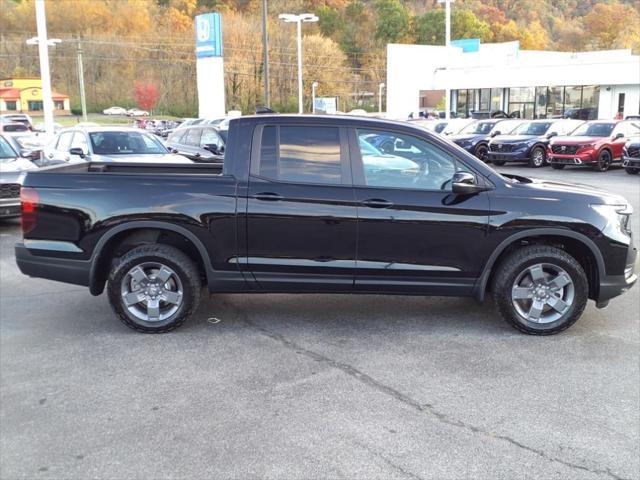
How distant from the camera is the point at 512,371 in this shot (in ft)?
15.8

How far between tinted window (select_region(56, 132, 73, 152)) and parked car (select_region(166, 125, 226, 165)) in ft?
9.84

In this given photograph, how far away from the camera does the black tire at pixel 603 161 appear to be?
804 inches

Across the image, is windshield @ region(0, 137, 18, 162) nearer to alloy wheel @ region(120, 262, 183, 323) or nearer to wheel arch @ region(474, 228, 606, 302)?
alloy wheel @ region(120, 262, 183, 323)

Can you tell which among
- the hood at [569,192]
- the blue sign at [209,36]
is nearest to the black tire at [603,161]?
the hood at [569,192]

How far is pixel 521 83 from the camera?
41.8 metres

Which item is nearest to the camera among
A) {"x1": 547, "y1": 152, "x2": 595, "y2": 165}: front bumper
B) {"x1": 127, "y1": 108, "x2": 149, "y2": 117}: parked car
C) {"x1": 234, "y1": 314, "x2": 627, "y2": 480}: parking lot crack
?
{"x1": 234, "y1": 314, "x2": 627, "y2": 480}: parking lot crack

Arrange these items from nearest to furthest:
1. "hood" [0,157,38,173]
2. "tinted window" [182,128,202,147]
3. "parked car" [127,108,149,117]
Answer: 1. "hood" [0,157,38,173]
2. "tinted window" [182,128,202,147]
3. "parked car" [127,108,149,117]

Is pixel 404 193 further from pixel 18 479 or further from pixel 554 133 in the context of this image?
pixel 554 133

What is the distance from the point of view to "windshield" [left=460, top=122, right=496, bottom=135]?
2643cm

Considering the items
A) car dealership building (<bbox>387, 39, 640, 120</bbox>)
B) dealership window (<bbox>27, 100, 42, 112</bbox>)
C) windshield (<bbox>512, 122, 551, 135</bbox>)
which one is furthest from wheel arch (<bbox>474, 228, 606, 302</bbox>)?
dealership window (<bbox>27, 100, 42, 112</bbox>)

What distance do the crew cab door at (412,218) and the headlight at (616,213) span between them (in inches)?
39.1

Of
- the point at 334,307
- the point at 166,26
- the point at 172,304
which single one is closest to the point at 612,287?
the point at 334,307

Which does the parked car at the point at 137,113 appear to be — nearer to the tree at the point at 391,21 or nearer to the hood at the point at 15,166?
the tree at the point at 391,21

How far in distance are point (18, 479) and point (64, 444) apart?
370mm
